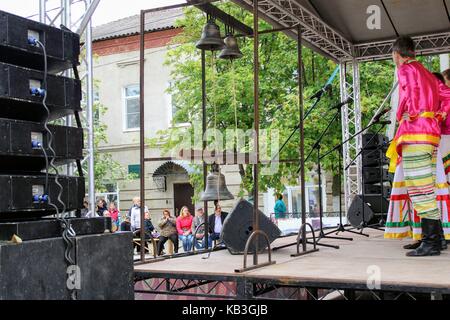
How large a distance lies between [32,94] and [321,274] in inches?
88.2

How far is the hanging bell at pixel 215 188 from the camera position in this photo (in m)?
5.50

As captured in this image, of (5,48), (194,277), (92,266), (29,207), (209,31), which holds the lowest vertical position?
(194,277)

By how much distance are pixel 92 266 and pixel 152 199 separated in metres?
18.7

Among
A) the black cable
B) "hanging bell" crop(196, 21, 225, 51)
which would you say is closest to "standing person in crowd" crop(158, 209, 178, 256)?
"hanging bell" crop(196, 21, 225, 51)

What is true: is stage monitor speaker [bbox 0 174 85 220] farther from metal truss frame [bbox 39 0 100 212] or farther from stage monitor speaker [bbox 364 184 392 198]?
stage monitor speaker [bbox 364 184 392 198]

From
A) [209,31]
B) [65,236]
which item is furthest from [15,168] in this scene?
[209,31]

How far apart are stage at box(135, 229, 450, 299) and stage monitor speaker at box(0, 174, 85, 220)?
129 centimetres

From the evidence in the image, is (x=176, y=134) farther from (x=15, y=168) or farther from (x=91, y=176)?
(x=15, y=168)

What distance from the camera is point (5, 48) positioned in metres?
3.17

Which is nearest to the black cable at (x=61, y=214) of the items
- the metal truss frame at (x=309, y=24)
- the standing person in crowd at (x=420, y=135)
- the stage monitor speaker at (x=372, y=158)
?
the standing person in crowd at (x=420, y=135)

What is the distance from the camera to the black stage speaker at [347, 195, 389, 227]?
9.20m

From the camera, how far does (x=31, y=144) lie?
10.7 ft

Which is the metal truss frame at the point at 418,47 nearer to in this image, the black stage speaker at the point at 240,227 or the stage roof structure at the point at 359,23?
the stage roof structure at the point at 359,23

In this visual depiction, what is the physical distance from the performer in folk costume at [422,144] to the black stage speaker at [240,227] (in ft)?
4.51
